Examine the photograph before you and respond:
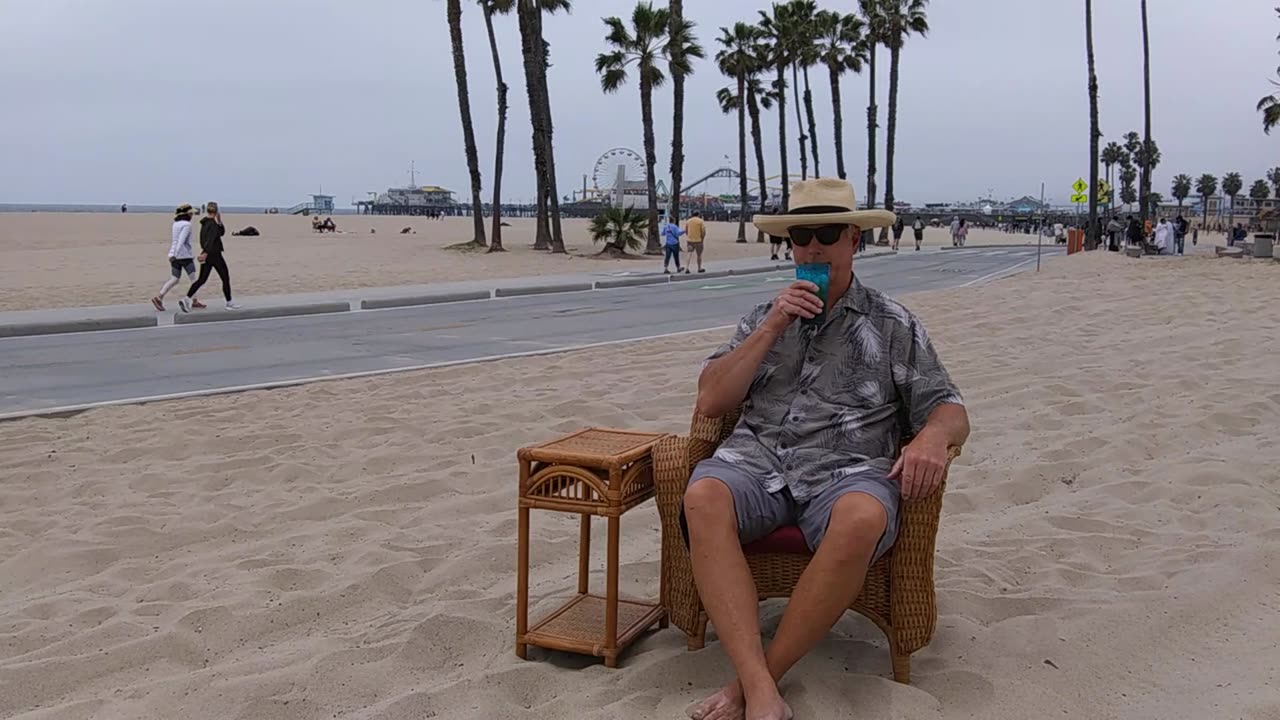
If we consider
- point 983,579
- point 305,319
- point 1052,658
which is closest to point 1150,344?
point 983,579

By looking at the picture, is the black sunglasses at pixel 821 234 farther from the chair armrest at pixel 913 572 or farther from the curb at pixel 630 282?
the curb at pixel 630 282

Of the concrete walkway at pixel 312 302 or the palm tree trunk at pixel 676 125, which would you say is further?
the palm tree trunk at pixel 676 125

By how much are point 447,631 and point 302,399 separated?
522 cm

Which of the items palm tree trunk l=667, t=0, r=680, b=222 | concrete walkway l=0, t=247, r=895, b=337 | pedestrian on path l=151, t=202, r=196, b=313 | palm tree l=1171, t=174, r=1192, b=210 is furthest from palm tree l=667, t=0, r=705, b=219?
palm tree l=1171, t=174, r=1192, b=210

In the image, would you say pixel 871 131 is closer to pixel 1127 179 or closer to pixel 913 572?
pixel 913 572

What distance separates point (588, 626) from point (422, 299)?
16.6 metres

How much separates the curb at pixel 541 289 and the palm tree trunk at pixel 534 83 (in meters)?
16.0

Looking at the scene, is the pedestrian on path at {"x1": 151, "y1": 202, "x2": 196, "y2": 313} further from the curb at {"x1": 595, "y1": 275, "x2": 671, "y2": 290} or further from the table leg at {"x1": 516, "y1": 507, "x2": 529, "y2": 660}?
the table leg at {"x1": 516, "y1": 507, "x2": 529, "y2": 660}

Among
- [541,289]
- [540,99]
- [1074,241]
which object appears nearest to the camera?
[541,289]

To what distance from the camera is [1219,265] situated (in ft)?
92.2

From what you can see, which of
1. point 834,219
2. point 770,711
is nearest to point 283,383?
point 834,219

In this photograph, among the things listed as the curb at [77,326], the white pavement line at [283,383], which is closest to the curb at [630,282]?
the curb at [77,326]

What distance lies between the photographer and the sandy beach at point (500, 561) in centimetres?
342

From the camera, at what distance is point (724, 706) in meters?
3.10
